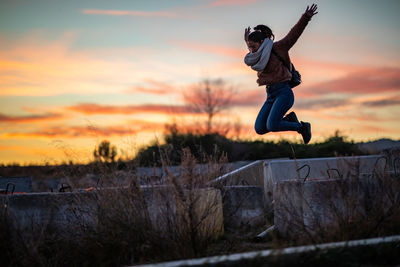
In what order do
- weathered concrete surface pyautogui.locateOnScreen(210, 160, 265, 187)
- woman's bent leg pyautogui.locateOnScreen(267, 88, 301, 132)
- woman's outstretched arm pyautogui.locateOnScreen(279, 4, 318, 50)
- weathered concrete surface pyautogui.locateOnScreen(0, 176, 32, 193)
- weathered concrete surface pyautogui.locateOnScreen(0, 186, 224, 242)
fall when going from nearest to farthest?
weathered concrete surface pyautogui.locateOnScreen(0, 186, 224, 242) → woman's outstretched arm pyautogui.locateOnScreen(279, 4, 318, 50) → woman's bent leg pyautogui.locateOnScreen(267, 88, 301, 132) → weathered concrete surface pyautogui.locateOnScreen(210, 160, 265, 187) → weathered concrete surface pyautogui.locateOnScreen(0, 176, 32, 193)

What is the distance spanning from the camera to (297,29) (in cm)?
695

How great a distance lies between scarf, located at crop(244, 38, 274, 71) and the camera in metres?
7.10

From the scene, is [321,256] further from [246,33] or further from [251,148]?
[251,148]

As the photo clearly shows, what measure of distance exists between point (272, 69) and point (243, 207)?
223 centimetres

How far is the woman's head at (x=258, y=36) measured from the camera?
7312 mm

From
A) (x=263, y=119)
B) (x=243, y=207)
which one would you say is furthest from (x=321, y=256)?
(x=263, y=119)

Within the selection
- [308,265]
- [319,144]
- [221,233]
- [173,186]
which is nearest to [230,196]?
[221,233]

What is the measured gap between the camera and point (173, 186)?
5074 millimetres

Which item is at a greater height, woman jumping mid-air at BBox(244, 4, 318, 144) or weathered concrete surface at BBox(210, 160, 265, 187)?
woman jumping mid-air at BBox(244, 4, 318, 144)

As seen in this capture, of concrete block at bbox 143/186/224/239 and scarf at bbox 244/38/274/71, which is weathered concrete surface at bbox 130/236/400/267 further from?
scarf at bbox 244/38/274/71

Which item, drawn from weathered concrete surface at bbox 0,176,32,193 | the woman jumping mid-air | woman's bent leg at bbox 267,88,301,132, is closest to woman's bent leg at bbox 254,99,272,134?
the woman jumping mid-air

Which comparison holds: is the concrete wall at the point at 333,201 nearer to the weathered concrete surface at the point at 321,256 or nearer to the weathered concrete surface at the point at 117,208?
the weathered concrete surface at the point at 321,256

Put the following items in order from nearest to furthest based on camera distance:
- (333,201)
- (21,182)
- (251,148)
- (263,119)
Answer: (333,201) → (263,119) → (21,182) → (251,148)

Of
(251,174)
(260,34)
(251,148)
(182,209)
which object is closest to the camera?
(182,209)
